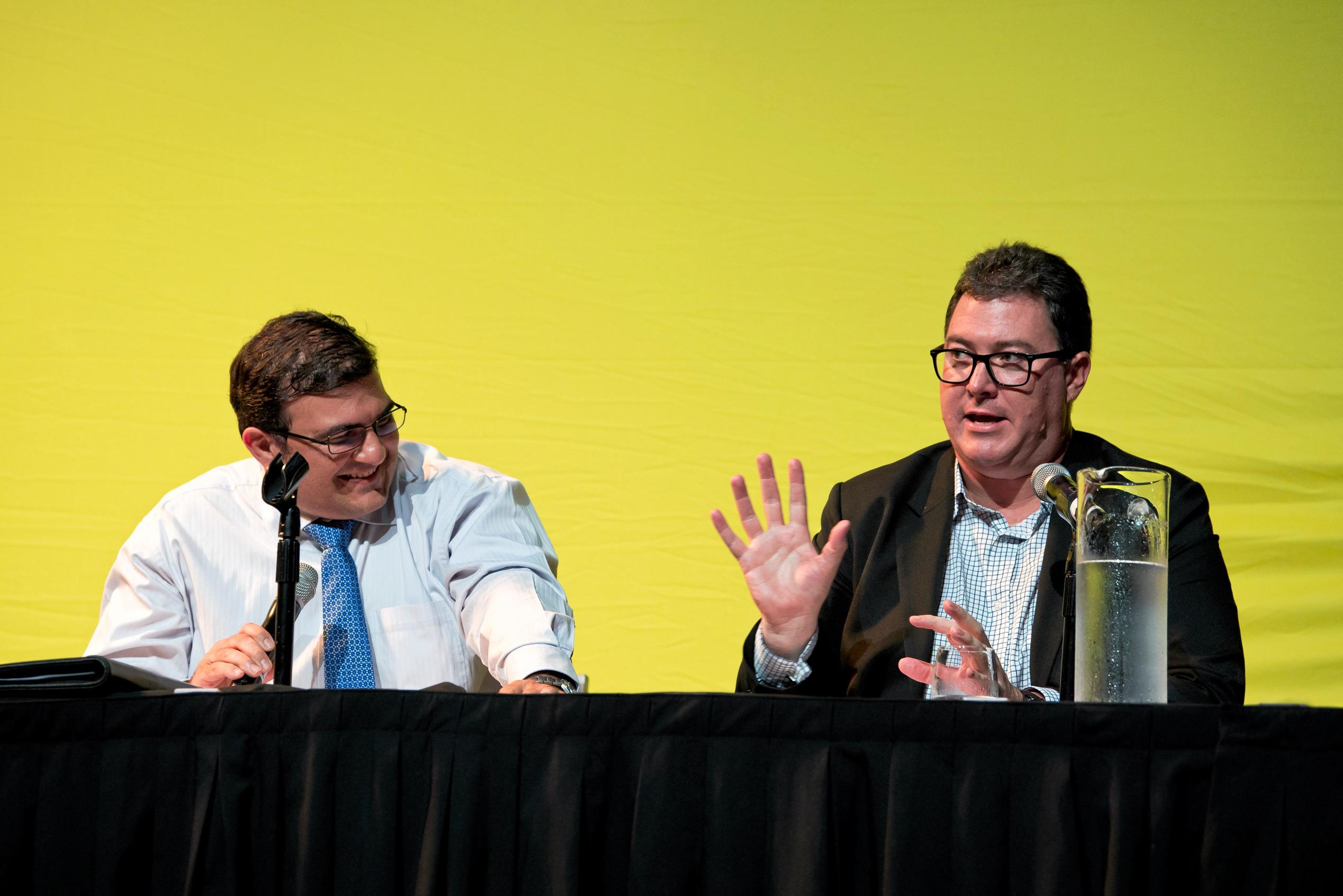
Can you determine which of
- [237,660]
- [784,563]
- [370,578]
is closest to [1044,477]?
[784,563]

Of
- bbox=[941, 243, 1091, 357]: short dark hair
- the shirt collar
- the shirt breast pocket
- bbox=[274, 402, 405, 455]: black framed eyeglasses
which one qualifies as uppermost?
bbox=[941, 243, 1091, 357]: short dark hair

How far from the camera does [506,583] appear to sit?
6.33 feet

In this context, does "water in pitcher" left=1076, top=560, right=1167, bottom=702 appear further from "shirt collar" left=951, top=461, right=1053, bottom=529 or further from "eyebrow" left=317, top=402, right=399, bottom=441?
"eyebrow" left=317, top=402, right=399, bottom=441

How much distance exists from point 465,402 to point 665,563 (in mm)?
542

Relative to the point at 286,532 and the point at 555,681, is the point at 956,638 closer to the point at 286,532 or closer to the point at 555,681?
the point at 555,681

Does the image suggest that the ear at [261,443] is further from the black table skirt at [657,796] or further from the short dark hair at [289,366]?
the black table skirt at [657,796]

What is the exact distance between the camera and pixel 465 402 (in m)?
2.53

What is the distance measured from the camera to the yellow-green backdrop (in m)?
2.36

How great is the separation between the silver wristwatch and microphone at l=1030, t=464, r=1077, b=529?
2.43 ft

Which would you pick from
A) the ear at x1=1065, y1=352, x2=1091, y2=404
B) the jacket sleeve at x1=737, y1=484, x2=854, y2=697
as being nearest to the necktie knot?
the jacket sleeve at x1=737, y1=484, x2=854, y2=697

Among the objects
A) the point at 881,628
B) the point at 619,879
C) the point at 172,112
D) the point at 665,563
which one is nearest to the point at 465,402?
the point at 665,563

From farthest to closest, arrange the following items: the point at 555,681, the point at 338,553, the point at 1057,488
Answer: the point at 338,553 < the point at 555,681 < the point at 1057,488

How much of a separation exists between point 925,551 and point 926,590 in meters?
0.07

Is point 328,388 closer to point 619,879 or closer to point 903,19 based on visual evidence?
point 619,879
